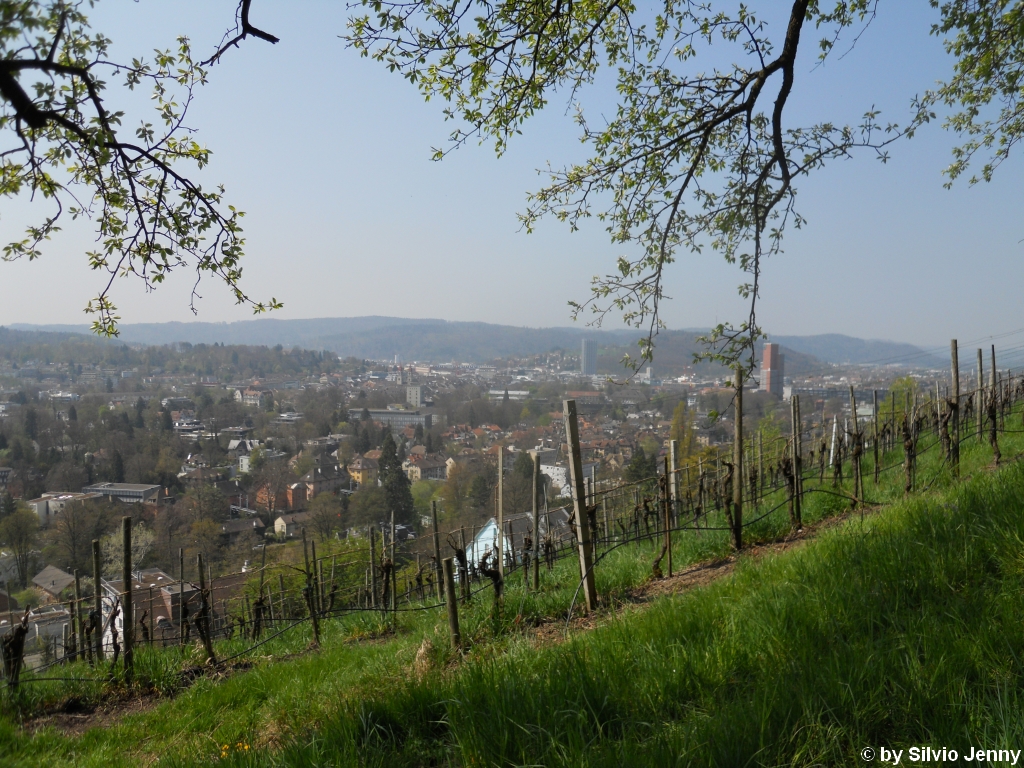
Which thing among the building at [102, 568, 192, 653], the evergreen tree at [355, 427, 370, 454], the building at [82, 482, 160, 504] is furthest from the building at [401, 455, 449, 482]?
the building at [102, 568, 192, 653]

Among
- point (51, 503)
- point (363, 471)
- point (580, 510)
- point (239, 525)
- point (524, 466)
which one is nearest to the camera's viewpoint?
point (580, 510)

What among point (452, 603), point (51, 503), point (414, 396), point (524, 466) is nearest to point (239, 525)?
point (51, 503)

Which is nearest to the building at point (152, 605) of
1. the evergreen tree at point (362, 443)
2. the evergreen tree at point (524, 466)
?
the evergreen tree at point (524, 466)

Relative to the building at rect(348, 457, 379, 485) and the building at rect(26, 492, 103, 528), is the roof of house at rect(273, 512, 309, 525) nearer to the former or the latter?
the building at rect(348, 457, 379, 485)

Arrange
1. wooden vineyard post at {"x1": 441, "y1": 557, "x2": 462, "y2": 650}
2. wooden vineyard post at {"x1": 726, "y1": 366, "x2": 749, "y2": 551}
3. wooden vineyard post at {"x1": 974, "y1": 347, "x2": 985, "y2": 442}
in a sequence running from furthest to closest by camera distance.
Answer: wooden vineyard post at {"x1": 974, "y1": 347, "x2": 985, "y2": 442} → wooden vineyard post at {"x1": 726, "y1": 366, "x2": 749, "y2": 551} → wooden vineyard post at {"x1": 441, "y1": 557, "x2": 462, "y2": 650}

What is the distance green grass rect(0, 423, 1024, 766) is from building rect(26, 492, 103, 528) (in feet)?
112

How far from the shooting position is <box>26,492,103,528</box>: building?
3347 centimetres

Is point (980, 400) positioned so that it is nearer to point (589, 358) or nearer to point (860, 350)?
point (589, 358)

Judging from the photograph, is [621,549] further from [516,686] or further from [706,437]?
[706,437]

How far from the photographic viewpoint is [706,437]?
3678cm

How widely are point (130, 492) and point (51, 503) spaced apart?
3811 millimetres

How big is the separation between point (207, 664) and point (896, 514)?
6599 mm

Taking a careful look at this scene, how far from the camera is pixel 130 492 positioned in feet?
122

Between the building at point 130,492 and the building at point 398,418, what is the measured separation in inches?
937
